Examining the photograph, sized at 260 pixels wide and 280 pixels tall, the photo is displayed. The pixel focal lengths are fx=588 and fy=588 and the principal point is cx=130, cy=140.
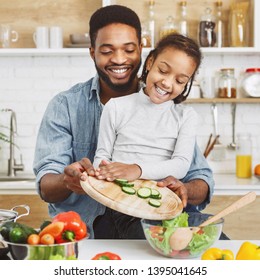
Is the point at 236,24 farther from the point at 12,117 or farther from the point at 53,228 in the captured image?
the point at 53,228

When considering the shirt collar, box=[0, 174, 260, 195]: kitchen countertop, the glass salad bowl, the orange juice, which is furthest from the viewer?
the orange juice

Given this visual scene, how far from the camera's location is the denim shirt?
1.89 m

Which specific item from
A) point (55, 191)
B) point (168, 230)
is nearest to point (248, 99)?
point (55, 191)

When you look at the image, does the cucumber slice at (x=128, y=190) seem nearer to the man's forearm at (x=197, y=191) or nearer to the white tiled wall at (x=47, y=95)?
the man's forearm at (x=197, y=191)

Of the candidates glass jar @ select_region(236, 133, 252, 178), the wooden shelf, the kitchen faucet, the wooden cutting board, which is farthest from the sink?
the wooden cutting board

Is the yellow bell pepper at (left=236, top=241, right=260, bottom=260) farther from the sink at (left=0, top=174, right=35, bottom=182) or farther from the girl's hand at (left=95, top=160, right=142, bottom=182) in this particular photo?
the sink at (left=0, top=174, right=35, bottom=182)

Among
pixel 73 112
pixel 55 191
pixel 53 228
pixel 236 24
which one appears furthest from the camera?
pixel 236 24

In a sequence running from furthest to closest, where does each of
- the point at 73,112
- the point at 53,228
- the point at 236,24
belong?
1. the point at 236,24
2. the point at 73,112
3. the point at 53,228

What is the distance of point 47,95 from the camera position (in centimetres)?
341

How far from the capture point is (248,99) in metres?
3.23

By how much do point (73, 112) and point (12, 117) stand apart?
1.51 meters

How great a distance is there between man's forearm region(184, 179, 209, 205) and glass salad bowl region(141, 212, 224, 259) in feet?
1.21

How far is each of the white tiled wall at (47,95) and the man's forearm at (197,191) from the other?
1.56 metres

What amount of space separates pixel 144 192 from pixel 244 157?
1.81m
